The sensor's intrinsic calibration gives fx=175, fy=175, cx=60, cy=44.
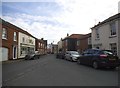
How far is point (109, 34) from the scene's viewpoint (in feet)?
79.6

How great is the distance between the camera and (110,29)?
24.3 m

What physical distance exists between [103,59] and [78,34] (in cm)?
6044

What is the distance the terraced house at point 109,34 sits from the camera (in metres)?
22.2

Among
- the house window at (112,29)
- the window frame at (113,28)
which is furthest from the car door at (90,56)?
the house window at (112,29)

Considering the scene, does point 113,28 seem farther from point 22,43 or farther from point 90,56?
point 22,43

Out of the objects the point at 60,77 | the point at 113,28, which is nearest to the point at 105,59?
the point at 60,77

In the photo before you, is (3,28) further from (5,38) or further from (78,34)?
(78,34)

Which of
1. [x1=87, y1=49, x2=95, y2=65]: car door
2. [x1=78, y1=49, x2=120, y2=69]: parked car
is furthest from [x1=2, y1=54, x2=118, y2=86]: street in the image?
[x1=87, y1=49, x2=95, y2=65]: car door

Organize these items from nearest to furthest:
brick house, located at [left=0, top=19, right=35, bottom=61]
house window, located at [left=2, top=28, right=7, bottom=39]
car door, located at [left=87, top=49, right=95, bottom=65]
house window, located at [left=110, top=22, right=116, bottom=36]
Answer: car door, located at [left=87, top=49, right=95, bottom=65], house window, located at [left=110, top=22, right=116, bottom=36], brick house, located at [left=0, top=19, right=35, bottom=61], house window, located at [left=2, top=28, right=7, bottom=39]

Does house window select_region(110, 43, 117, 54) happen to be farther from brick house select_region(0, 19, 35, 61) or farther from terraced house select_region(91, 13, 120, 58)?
brick house select_region(0, 19, 35, 61)

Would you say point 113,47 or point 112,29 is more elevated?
point 112,29

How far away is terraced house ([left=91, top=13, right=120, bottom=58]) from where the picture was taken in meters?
22.2

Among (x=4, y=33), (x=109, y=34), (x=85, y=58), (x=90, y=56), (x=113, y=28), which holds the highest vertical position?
(x=113, y=28)

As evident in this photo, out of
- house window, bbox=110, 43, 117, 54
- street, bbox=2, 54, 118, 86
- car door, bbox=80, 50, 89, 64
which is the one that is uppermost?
house window, bbox=110, 43, 117, 54
